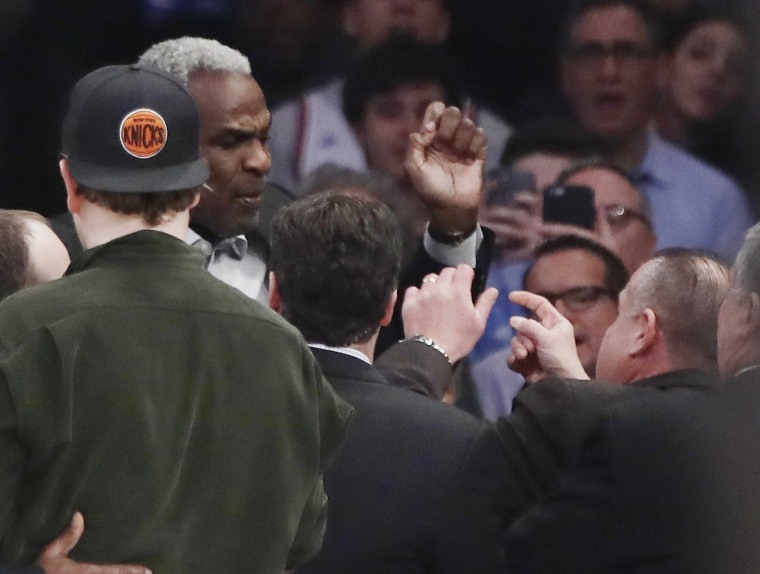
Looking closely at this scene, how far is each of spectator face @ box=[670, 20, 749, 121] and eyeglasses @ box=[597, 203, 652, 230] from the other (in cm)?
30

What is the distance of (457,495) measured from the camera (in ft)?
7.75

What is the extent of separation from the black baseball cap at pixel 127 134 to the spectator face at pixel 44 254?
564 millimetres

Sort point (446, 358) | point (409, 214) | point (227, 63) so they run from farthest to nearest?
point (409, 214) < point (227, 63) < point (446, 358)

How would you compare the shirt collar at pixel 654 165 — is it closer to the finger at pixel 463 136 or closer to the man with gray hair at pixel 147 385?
the finger at pixel 463 136

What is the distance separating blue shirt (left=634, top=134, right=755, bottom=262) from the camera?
382 cm

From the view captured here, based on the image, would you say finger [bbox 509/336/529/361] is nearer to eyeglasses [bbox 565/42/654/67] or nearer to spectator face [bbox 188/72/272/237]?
spectator face [bbox 188/72/272/237]

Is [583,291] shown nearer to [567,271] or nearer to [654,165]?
[567,271]

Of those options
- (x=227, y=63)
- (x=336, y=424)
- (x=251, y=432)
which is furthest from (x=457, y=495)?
(x=227, y=63)

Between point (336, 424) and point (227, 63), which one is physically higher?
point (227, 63)

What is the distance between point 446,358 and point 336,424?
557mm

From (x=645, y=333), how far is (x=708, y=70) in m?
1.61

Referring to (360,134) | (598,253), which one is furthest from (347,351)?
(360,134)

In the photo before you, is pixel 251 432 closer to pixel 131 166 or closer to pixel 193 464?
pixel 193 464

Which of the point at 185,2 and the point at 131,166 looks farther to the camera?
the point at 185,2
